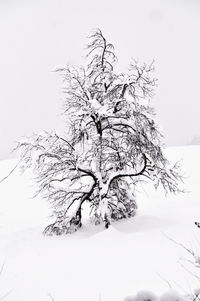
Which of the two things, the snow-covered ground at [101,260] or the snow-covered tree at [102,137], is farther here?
the snow-covered tree at [102,137]

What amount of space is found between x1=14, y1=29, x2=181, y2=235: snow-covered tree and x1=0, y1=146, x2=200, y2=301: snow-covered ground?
118 centimetres

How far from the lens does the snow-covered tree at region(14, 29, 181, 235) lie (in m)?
12.1

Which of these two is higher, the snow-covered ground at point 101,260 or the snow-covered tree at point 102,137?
the snow-covered tree at point 102,137

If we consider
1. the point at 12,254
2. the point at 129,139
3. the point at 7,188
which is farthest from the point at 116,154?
the point at 7,188

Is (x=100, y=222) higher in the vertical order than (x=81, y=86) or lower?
lower

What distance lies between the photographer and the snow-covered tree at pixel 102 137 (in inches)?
476

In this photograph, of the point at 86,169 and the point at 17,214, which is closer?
the point at 86,169

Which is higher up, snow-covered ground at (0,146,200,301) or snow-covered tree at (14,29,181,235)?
snow-covered tree at (14,29,181,235)

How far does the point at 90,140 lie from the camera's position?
12.7 meters

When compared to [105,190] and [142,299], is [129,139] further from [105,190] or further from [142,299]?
[142,299]

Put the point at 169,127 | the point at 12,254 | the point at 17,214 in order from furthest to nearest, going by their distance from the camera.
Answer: the point at 169,127 < the point at 17,214 < the point at 12,254

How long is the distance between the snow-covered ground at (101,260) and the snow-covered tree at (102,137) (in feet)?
3.88

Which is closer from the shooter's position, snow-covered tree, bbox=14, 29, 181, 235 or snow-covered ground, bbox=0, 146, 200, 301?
snow-covered ground, bbox=0, 146, 200, 301

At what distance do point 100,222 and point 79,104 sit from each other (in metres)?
4.51
